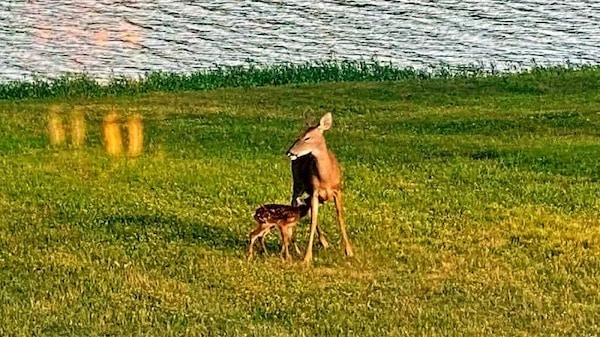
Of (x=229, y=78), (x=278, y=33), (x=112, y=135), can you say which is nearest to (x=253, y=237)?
(x=112, y=135)

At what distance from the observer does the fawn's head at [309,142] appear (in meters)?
9.14

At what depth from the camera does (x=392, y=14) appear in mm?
37906

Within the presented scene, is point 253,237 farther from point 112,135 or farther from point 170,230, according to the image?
point 112,135

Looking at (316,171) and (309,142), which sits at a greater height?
(309,142)

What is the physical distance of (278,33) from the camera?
3466cm

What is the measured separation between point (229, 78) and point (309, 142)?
16.2m

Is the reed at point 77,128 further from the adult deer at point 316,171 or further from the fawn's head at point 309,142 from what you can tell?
the fawn's head at point 309,142

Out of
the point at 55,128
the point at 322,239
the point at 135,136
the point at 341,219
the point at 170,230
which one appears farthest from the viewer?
the point at 55,128

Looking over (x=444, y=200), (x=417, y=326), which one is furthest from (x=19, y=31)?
(x=417, y=326)

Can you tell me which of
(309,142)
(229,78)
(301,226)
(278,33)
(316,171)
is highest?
(309,142)

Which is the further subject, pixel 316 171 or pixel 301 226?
pixel 301 226

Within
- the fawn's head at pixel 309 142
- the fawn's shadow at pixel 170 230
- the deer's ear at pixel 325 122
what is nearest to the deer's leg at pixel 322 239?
the fawn's shadow at pixel 170 230

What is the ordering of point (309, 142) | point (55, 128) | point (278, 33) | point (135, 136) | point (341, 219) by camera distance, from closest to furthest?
1. point (309, 142)
2. point (341, 219)
3. point (135, 136)
4. point (55, 128)
5. point (278, 33)

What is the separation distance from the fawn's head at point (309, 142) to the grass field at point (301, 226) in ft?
3.23
